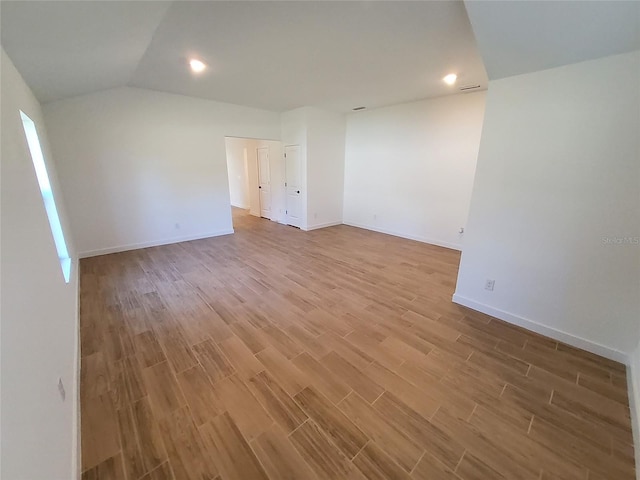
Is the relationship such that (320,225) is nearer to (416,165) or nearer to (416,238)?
(416,238)

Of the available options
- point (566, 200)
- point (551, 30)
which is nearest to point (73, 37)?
point (551, 30)

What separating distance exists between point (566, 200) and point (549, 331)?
1203 millimetres

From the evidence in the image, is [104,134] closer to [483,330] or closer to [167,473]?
[167,473]

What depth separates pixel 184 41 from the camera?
2604mm

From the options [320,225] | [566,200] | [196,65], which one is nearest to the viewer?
[566,200]

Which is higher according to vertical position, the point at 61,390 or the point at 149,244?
the point at 61,390

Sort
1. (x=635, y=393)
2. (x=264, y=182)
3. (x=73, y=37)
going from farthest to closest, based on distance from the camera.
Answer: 1. (x=264, y=182)
2. (x=73, y=37)
3. (x=635, y=393)

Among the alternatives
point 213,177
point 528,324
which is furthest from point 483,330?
point 213,177

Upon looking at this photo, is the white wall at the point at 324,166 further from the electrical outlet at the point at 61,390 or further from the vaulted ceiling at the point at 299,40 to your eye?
the electrical outlet at the point at 61,390

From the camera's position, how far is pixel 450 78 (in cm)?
356

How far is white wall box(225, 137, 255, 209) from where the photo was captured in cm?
774

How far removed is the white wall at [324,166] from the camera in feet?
18.7

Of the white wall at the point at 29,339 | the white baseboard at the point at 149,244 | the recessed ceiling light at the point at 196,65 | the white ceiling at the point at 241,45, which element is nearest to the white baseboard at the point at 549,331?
the white ceiling at the point at 241,45

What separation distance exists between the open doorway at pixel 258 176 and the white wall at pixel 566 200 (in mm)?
4959
